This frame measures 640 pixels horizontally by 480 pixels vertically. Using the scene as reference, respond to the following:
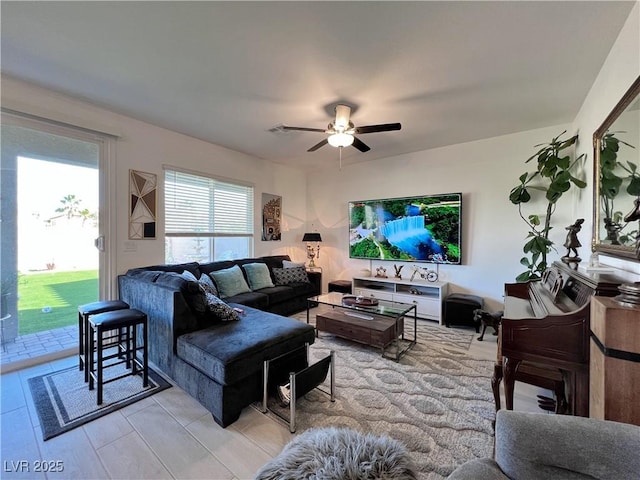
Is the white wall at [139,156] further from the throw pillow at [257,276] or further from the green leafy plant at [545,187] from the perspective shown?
the green leafy plant at [545,187]

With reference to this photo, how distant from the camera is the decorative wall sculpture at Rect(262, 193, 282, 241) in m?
4.95

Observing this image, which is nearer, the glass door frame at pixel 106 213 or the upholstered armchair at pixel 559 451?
the upholstered armchair at pixel 559 451

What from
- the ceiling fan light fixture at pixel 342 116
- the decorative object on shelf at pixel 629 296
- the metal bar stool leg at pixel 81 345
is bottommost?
the metal bar stool leg at pixel 81 345

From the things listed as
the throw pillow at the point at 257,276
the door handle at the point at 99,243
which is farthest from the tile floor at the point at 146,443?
the throw pillow at the point at 257,276

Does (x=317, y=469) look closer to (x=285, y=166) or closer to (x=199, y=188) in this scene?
(x=199, y=188)

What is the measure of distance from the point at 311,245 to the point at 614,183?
14.7ft

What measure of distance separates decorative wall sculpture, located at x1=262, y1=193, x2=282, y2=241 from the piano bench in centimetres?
317

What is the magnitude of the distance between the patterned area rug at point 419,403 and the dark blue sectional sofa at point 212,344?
349 millimetres

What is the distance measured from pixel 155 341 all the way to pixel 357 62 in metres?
2.94

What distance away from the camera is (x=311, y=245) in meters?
5.68

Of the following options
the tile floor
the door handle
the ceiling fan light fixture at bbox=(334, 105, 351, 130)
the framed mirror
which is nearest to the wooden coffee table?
the tile floor

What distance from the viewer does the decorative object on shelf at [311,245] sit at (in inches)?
208

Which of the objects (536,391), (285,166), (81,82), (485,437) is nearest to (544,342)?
(485,437)

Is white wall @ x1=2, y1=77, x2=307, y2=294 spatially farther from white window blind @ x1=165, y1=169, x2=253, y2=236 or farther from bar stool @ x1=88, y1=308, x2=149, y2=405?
bar stool @ x1=88, y1=308, x2=149, y2=405
